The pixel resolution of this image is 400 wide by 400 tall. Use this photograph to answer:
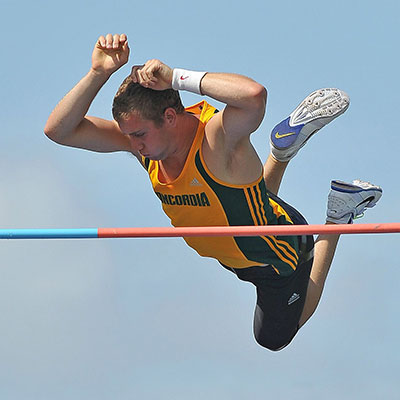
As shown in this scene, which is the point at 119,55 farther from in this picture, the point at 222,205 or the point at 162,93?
the point at 222,205

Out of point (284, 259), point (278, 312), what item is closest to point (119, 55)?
point (284, 259)

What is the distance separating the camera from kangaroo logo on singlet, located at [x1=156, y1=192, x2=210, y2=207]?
21.6 feet

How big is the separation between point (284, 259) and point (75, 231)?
1587 mm

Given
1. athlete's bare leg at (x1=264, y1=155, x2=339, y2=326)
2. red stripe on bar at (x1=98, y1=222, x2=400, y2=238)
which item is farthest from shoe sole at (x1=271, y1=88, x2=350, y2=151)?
red stripe on bar at (x1=98, y1=222, x2=400, y2=238)

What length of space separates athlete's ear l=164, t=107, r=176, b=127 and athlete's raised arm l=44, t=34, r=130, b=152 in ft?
1.35

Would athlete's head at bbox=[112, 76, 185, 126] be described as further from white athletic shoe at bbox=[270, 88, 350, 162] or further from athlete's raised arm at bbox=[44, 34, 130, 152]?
white athletic shoe at bbox=[270, 88, 350, 162]

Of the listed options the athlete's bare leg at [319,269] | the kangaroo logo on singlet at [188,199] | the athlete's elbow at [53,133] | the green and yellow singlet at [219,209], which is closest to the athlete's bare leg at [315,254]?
the athlete's bare leg at [319,269]

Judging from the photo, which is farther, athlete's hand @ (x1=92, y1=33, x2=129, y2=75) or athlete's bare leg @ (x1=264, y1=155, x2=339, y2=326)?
athlete's bare leg @ (x1=264, y1=155, x2=339, y2=326)

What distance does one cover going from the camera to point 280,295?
24.6 feet

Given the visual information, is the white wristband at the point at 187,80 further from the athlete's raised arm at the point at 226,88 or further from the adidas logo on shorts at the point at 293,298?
the adidas logo on shorts at the point at 293,298

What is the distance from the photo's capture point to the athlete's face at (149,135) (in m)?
6.46

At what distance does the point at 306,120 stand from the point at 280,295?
4.30 feet

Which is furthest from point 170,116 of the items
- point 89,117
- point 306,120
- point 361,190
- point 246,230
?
point 361,190

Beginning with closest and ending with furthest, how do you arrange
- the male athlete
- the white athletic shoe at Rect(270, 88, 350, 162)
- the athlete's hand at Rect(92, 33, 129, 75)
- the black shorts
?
1. the male athlete
2. the athlete's hand at Rect(92, 33, 129, 75)
3. the black shorts
4. the white athletic shoe at Rect(270, 88, 350, 162)
